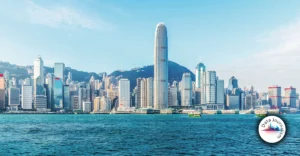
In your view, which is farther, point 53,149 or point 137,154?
point 53,149

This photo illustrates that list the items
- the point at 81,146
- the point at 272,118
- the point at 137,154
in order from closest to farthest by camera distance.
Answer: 1. the point at 272,118
2. the point at 137,154
3. the point at 81,146

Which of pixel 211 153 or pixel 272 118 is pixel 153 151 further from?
pixel 272 118

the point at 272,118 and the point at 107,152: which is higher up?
the point at 272,118

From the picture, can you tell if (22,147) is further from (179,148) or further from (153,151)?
(179,148)

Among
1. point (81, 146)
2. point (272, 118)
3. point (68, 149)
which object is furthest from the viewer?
point (81, 146)

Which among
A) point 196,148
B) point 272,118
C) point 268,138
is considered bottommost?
point 196,148

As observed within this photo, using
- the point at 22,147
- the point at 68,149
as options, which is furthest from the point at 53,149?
the point at 22,147
